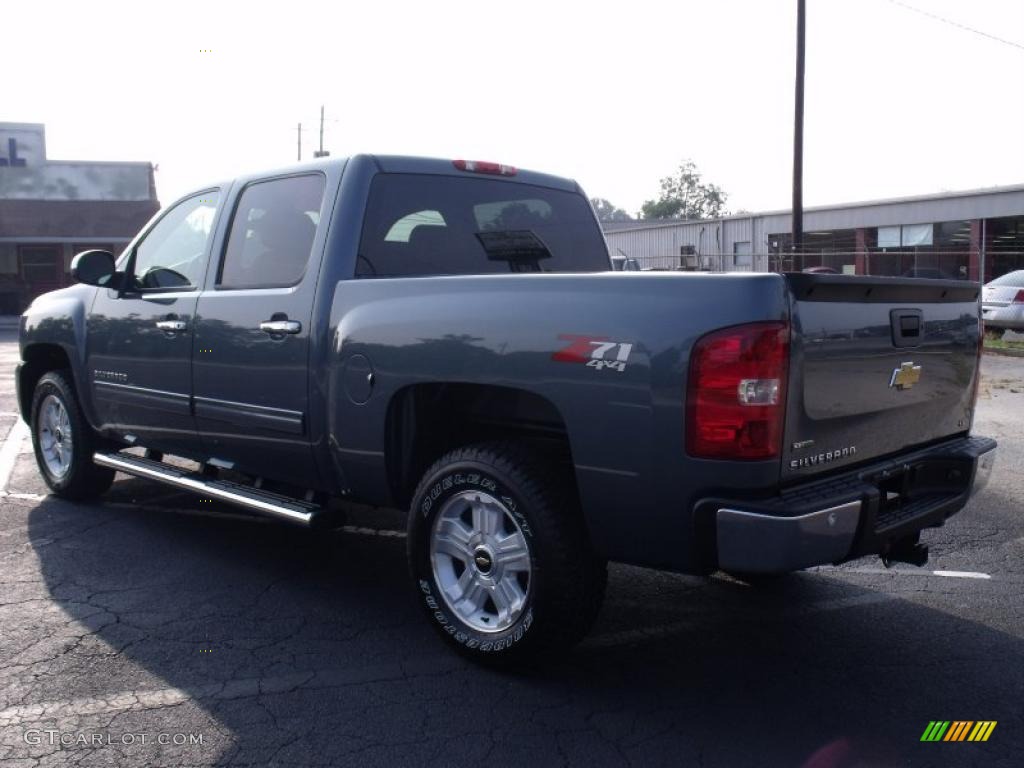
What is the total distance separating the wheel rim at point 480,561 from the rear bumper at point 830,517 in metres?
0.83

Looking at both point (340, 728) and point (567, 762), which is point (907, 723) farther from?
point (340, 728)

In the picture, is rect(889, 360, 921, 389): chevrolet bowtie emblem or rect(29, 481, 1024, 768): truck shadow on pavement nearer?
rect(29, 481, 1024, 768): truck shadow on pavement

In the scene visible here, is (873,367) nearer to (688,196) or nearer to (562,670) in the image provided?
(562,670)

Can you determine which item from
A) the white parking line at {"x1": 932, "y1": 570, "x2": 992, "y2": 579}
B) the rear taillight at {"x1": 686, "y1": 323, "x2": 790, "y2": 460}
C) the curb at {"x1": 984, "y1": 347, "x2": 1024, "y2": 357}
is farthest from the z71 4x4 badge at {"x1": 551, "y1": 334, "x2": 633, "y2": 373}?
the curb at {"x1": 984, "y1": 347, "x2": 1024, "y2": 357}

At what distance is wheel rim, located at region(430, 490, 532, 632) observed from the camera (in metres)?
3.91

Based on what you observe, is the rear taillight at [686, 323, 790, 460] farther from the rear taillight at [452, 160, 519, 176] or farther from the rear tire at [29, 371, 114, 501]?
the rear tire at [29, 371, 114, 501]

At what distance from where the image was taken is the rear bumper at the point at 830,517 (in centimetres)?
326

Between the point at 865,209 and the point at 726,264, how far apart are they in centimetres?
471

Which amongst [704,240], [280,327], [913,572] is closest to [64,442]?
[280,327]

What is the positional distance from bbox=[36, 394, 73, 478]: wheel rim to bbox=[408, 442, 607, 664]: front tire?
351 cm

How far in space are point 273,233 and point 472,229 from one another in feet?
3.22

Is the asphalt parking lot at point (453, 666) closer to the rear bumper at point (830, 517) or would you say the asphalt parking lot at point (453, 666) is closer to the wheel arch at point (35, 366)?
the rear bumper at point (830, 517)

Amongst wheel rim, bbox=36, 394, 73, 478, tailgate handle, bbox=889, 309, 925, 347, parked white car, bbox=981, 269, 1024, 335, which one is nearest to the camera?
tailgate handle, bbox=889, 309, 925, 347

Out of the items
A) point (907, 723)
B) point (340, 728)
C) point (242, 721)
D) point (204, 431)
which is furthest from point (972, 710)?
point (204, 431)
